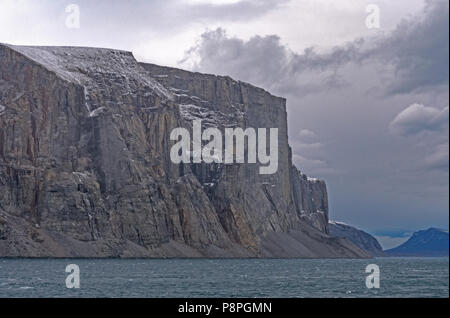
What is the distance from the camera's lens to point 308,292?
334 feet

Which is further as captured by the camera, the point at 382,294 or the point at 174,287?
the point at 174,287

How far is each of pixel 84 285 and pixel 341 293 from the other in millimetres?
37568
